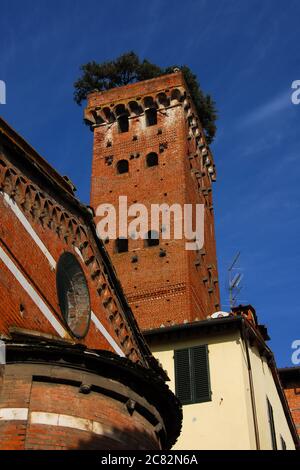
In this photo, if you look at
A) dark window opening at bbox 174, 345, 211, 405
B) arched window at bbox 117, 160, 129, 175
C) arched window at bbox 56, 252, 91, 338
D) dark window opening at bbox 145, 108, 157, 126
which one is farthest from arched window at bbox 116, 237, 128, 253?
A: arched window at bbox 56, 252, 91, 338

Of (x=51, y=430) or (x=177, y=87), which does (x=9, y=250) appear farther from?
(x=177, y=87)

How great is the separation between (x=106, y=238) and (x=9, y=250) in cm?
1962

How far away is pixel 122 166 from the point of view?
35.6 meters

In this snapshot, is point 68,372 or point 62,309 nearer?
point 68,372

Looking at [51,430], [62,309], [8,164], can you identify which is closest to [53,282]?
[62,309]

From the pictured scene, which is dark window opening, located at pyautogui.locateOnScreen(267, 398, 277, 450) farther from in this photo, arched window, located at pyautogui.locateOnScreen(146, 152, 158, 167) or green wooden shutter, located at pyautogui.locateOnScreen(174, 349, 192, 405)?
arched window, located at pyautogui.locateOnScreen(146, 152, 158, 167)

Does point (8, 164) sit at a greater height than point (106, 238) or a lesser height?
lesser

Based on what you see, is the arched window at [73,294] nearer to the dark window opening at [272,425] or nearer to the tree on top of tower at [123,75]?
the dark window opening at [272,425]

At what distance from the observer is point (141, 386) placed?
44.7ft

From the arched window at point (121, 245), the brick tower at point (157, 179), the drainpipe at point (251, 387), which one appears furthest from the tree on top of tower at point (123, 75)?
the drainpipe at point (251, 387)

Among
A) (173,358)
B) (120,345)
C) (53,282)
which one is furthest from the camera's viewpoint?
(173,358)

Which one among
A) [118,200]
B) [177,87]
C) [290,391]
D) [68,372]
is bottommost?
[68,372]

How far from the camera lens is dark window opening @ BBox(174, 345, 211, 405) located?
19.7 m

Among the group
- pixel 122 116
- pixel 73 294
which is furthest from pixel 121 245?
pixel 73 294
